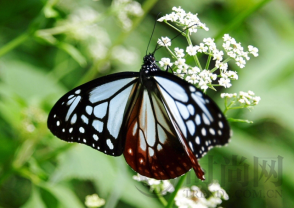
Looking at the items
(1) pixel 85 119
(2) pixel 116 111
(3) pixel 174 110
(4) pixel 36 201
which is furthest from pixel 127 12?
→ (4) pixel 36 201

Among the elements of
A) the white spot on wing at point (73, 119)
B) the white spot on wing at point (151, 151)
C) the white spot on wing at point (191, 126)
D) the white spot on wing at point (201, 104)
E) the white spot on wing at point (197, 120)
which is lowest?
the white spot on wing at point (151, 151)

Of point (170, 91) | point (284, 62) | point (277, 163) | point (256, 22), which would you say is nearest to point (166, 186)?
point (170, 91)

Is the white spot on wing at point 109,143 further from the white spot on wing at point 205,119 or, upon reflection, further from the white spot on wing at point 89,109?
the white spot on wing at point 205,119

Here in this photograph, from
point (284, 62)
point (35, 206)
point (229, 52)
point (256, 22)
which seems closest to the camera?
point (229, 52)

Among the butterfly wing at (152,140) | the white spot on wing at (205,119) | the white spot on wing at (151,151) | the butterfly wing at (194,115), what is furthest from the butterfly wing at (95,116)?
the white spot on wing at (205,119)

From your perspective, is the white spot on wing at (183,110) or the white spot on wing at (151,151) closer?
the white spot on wing at (183,110)

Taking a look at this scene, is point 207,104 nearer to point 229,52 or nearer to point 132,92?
point 229,52

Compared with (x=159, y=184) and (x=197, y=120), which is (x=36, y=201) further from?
(x=197, y=120)

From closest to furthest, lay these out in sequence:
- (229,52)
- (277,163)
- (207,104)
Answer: (207,104) < (229,52) < (277,163)

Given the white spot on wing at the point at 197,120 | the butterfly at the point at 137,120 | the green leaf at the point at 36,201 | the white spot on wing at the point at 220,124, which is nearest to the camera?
the white spot on wing at the point at 220,124
